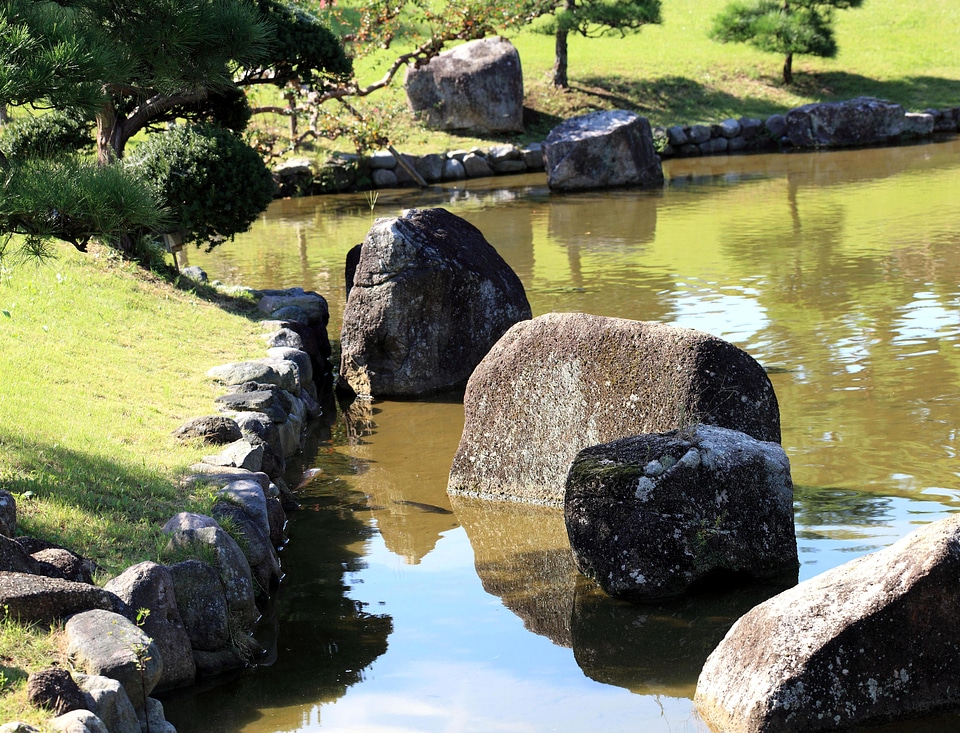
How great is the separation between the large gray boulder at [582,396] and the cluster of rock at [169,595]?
1.56m

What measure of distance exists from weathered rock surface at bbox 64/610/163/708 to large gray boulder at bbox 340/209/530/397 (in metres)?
5.97

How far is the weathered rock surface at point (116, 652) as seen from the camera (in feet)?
14.9

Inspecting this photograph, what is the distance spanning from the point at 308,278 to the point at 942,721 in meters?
12.4

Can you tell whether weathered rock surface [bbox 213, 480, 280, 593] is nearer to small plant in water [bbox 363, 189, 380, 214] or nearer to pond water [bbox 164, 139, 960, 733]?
pond water [bbox 164, 139, 960, 733]

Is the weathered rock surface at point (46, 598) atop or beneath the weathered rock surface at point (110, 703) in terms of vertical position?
atop

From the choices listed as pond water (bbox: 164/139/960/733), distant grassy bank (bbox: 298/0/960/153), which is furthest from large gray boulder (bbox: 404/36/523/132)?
pond water (bbox: 164/139/960/733)

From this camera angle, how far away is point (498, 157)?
2700 cm

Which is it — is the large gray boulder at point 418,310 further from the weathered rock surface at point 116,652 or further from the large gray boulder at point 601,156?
the large gray boulder at point 601,156

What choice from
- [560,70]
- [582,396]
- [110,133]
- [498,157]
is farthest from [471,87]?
[582,396]

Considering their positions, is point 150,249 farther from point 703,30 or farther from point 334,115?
point 703,30

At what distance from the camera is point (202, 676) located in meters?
5.47

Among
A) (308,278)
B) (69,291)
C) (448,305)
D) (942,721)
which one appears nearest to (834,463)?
(942,721)

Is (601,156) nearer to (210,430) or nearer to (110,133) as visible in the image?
(110,133)

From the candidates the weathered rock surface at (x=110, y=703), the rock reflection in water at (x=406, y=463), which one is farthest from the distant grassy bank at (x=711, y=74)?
the weathered rock surface at (x=110, y=703)
